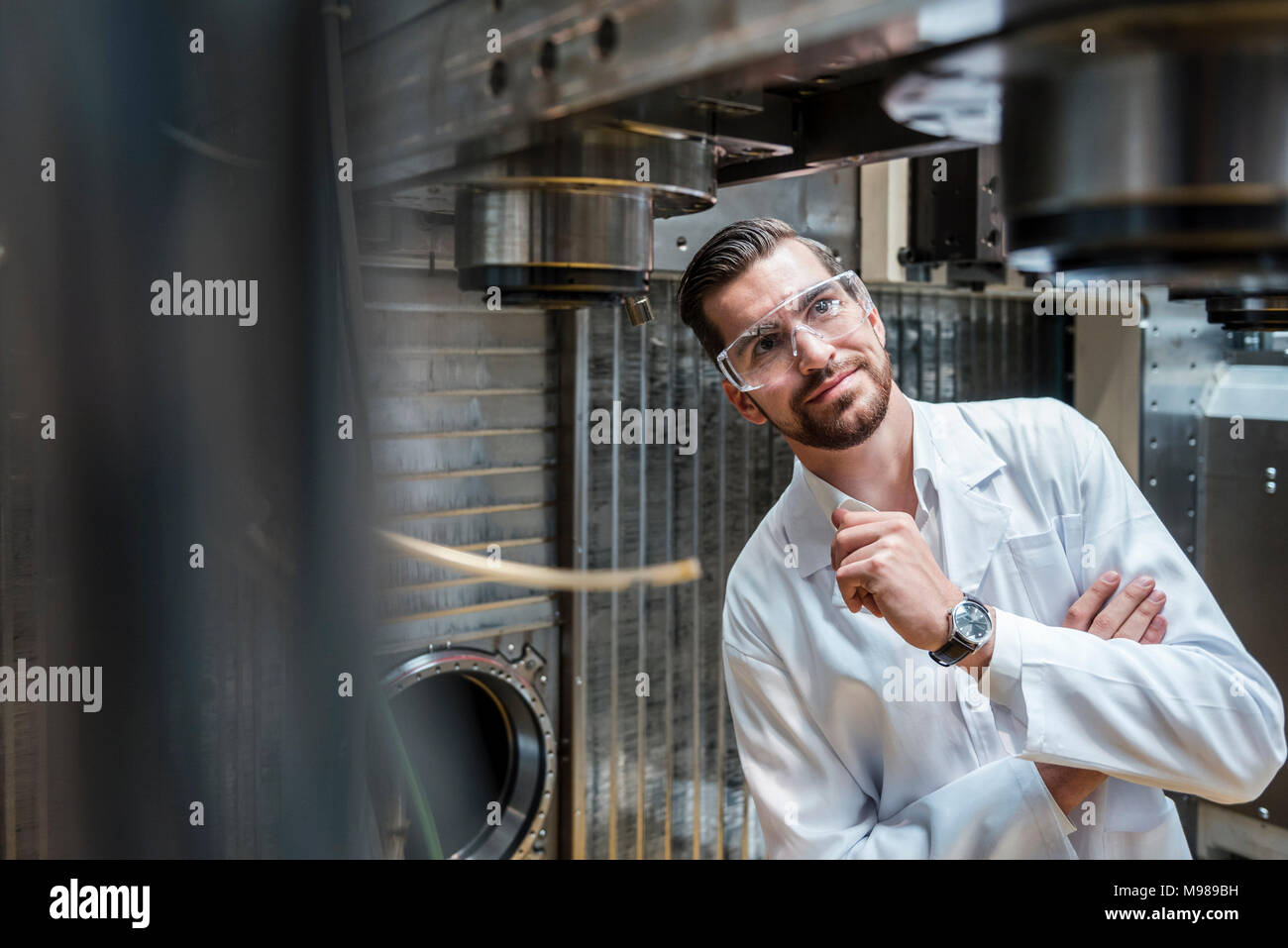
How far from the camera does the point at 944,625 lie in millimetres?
768

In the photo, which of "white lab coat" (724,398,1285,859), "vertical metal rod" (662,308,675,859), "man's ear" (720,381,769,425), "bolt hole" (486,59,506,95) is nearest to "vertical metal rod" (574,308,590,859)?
"vertical metal rod" (662,308,675,859)

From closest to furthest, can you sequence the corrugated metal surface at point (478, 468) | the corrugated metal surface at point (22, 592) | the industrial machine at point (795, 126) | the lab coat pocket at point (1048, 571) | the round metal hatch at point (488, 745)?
the industrial machine at point (795, 126) < the corrugated metal surface at point (22, 592) < the lab coat pocket at point (1048, 571) < the corrugated metal surface at point (478, 468) < the round metal hatch at point (488, 745)

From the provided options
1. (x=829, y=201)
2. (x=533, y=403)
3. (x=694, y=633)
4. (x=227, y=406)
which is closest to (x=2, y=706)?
(x=227, y=406)

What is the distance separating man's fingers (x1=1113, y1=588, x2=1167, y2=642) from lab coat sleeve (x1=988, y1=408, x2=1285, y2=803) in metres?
0.02

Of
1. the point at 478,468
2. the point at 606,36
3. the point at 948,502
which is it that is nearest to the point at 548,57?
the point at 606,36

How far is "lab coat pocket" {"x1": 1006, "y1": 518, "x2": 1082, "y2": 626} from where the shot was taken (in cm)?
91

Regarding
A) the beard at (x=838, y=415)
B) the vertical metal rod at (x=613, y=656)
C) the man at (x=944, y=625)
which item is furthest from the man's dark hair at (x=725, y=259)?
the vertical metal rod at (x=613, y=656)

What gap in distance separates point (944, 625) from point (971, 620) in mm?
28

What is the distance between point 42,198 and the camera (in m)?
0.68

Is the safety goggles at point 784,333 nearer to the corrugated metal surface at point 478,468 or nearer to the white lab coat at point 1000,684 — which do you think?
the white lab coat at point 1000,684

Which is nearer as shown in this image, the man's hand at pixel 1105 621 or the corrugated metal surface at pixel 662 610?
the man's hand at pixel 1105 621

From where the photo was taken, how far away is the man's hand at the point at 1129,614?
2.77ft

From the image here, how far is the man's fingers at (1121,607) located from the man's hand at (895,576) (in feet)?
0.52
